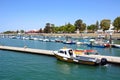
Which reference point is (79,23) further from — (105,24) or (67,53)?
(67,53)

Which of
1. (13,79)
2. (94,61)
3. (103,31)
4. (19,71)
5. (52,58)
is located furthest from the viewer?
(103,31)

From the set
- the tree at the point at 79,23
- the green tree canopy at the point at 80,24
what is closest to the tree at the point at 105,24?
the green tree canopy at the point at 80,24

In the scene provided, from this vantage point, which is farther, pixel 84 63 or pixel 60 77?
pixel 84 63

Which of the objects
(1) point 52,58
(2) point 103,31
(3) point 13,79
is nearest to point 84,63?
(1) point 52,58

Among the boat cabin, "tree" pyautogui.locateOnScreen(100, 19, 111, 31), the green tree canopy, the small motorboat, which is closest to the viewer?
the small motorboat

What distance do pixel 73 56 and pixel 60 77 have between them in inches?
427

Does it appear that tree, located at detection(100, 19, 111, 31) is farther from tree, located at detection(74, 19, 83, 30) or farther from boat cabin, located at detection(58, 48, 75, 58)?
boat cabin, located at detection(58, 48, 75, 58)

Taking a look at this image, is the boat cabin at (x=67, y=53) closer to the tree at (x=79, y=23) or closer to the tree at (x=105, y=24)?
the tree at (x=105, y=24)

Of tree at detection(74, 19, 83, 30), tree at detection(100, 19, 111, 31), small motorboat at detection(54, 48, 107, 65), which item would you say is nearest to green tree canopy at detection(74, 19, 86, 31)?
tree at detection(74, 19, 83, 30)

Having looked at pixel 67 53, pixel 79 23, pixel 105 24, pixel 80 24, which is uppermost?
pixel 79 23

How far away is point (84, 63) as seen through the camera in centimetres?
3962

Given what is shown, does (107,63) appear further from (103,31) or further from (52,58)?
(103,31)

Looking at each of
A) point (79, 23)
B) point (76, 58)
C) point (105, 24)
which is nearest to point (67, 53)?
point (76, 58)

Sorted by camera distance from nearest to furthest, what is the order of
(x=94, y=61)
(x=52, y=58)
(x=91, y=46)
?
(x=94, y=61) → (x=52, y=58) → (x=91, y=46)
